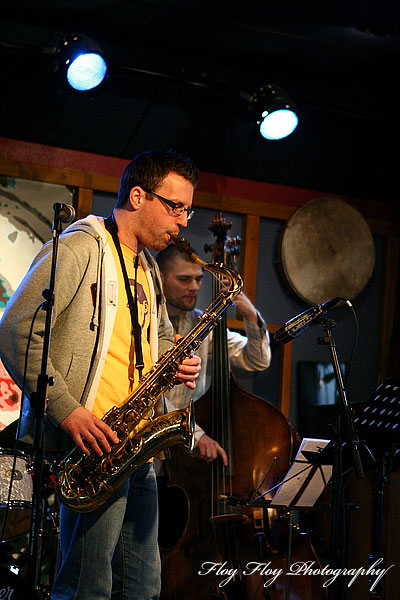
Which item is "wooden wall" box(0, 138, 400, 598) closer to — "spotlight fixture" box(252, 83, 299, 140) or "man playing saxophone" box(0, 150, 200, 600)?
"spotlight fixture" box(252, 83, 299, 140)

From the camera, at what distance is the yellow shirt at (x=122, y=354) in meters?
2.87

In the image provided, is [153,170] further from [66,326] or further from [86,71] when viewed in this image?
[86,71]

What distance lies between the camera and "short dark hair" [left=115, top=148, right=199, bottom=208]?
3.19m

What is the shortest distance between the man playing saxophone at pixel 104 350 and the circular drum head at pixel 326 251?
286 centimetres

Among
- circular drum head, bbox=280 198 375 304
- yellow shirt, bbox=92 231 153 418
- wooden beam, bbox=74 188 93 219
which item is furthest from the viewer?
circular drum head, bbox=280 198 375 304

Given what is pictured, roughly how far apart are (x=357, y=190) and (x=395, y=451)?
9.89 feet

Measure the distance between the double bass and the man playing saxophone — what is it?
896mm

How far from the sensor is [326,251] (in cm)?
609

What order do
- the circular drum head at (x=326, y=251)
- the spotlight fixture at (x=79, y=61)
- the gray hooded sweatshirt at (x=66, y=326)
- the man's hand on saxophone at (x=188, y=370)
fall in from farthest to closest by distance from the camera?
1. the circular drum head at (x=326, y=251)
2. the spotlight fixture at (x=79, y=61)
3. the man's hand on saxophone at (x=188, y=370)
4. the gray hooded sweatshirt at (x=66, y=326)

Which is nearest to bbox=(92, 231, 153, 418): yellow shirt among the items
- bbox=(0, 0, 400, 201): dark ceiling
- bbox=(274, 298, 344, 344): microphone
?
bbox=(274, 298, 344, 344): microphone

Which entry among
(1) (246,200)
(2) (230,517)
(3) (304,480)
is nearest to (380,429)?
(3) (304,480)

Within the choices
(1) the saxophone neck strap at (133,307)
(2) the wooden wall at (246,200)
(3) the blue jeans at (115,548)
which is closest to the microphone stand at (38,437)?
(3) the blue jeans at (115,548)

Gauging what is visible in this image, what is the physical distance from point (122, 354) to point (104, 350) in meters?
0.11

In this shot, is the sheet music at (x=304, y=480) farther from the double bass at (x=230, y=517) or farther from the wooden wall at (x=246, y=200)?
the wooden wall at (x=246, y=200)
